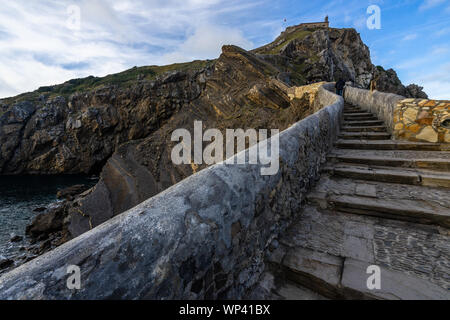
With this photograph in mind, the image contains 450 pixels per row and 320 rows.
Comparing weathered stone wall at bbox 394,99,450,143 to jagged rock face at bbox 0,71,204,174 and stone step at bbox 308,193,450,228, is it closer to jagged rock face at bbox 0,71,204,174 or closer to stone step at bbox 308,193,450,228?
stone step at bbox 308,193,450,228

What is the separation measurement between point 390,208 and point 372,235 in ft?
1.65

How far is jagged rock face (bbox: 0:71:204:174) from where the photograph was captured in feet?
106

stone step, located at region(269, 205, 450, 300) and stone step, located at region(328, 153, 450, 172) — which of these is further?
stone step, located at region(328, 153, 450, 172)

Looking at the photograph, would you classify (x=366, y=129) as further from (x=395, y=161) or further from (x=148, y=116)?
(x=148, y=116)

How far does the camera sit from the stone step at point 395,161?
310 centimetres

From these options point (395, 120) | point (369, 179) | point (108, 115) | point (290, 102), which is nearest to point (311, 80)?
point (290, 102)

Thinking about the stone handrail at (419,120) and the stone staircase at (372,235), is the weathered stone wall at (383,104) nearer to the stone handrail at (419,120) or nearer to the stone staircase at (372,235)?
the stone handrail at (419,120)

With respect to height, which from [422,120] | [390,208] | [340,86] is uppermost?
[340,86]

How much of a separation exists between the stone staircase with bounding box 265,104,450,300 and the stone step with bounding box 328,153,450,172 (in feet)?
0.04

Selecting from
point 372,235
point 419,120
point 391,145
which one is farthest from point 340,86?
point 372,235

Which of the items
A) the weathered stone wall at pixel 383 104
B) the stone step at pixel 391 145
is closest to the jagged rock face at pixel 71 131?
the weathered stone wall at pixel 383 104

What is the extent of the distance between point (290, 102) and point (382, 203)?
47.5 ft

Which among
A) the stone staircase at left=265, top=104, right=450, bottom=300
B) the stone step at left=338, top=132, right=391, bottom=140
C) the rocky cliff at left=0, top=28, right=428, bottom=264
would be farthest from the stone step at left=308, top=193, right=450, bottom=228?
the rocky cliff at left=0, top=28, right=428, bottom=264

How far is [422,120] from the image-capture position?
400 centimetres
